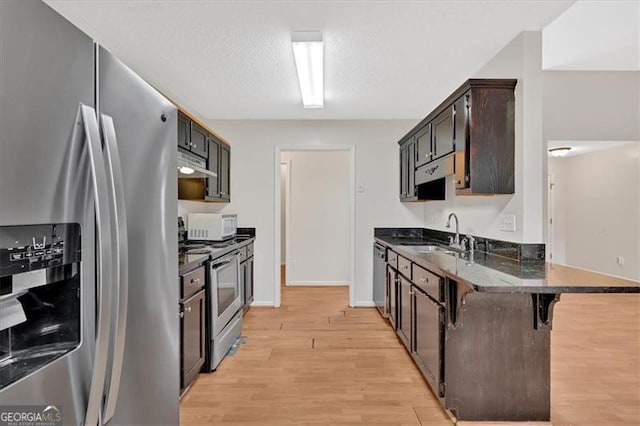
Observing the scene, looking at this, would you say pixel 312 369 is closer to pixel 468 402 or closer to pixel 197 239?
pixel 468 402

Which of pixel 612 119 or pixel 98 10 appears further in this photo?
pixel 612 119

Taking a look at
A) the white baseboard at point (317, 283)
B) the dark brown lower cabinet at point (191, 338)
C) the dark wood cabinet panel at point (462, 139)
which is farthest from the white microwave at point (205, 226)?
the white baseboard at point (317, 283)

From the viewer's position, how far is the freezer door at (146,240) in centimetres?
92

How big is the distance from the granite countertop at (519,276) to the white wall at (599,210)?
16.9ft

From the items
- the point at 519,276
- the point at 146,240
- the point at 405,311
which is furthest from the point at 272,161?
the point at 146,240

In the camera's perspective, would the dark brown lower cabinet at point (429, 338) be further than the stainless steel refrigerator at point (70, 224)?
Yes

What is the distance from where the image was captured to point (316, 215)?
19.8 ft

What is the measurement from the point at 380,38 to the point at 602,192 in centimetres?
634

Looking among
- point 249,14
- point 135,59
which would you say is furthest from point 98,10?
point 249,14

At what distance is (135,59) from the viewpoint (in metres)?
2.77

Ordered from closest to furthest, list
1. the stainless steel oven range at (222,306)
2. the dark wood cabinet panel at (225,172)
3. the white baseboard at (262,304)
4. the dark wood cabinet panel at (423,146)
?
Result: the stainless steel oven range at (222,306)
the dark wood cabinet panel at (423,146)
the dark wood cabinet panel at (225,172)
the white baseboard at (262,304)

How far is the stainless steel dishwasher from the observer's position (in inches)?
158

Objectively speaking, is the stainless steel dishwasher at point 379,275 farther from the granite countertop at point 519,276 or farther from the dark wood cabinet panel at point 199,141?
the dark wood cabinet panel at point 199,141

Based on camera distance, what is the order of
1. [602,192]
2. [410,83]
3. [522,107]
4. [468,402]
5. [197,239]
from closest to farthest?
1. [468,402]
2. [522,107]
3. [410,83]
4. [197,239]
5. [602,192]
